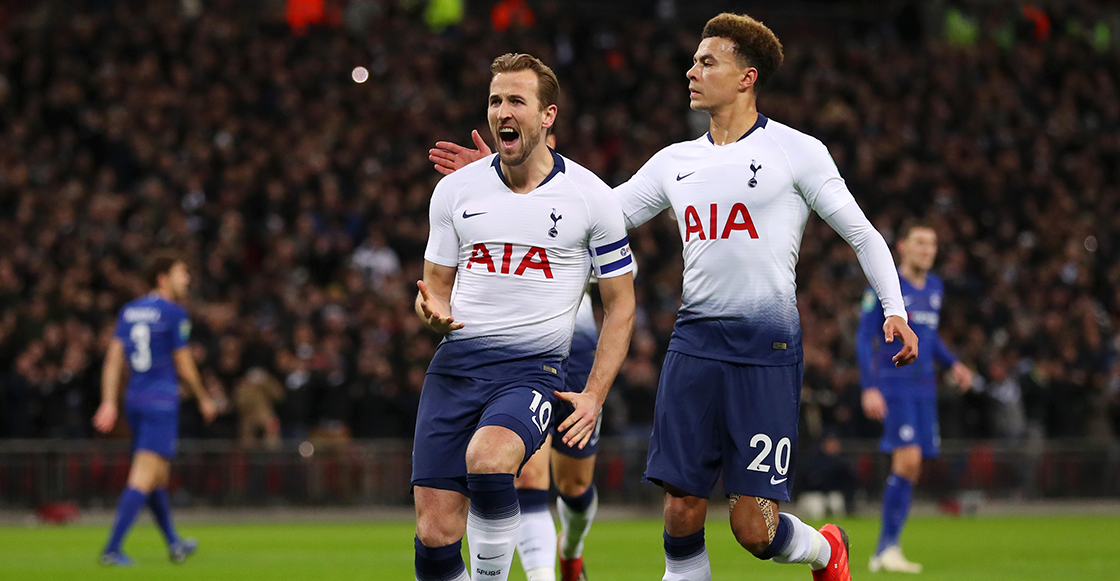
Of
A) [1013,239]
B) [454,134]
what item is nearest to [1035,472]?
[1013,239]

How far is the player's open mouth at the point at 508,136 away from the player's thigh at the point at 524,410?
1026 millimetres

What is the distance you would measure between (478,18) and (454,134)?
4703 mm

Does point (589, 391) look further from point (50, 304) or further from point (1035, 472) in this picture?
point (1035, 472)

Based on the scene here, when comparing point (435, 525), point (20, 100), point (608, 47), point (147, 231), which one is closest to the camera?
point (435, 525)

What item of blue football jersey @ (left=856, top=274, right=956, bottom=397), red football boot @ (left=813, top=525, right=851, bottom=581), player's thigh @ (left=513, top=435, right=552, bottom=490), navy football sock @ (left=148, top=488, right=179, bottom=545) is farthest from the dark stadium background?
red football boot @ (left=813, top=525, right=851, bottom=581)

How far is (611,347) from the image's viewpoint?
668 centimetres

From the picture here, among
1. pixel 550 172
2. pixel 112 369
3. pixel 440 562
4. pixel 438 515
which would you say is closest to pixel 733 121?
pixel 550 172

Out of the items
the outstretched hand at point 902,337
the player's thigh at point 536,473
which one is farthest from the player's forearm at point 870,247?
the player's thigh at point 536,473

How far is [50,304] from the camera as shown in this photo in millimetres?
19625

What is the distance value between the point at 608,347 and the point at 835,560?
167 centimetres

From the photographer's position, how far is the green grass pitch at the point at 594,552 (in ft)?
38.3

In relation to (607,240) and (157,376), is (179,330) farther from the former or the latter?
(607,240)

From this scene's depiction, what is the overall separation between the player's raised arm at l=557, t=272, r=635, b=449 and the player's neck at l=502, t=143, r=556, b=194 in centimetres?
53

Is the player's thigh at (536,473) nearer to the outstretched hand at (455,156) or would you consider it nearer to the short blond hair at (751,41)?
the outstretched hand at (455,156)
